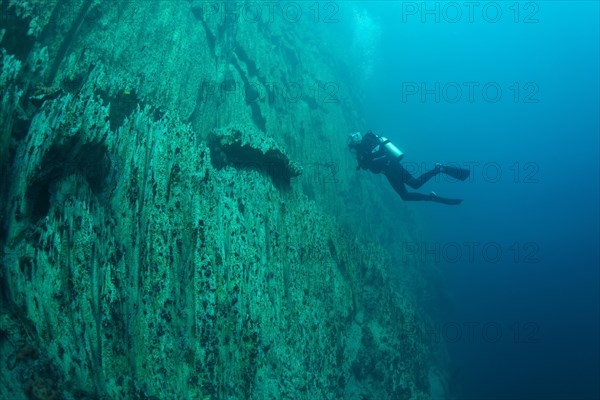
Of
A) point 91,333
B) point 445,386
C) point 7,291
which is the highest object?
point 7,291

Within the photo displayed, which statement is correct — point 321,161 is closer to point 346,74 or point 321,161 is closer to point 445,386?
point 445,386

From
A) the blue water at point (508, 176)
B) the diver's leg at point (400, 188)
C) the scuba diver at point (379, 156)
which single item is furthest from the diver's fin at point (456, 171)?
the blue water at point (508, 176)

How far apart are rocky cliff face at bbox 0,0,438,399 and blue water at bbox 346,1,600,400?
52.1 feet

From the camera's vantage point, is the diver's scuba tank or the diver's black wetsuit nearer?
the diver's scuba tank

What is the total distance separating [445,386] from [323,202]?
40.2 ft

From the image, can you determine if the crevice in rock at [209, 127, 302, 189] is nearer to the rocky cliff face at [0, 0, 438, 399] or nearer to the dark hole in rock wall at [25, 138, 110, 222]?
the rocky cliff face at [0, 0, 438, 399]

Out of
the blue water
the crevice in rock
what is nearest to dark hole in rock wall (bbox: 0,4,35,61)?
the crevice in rock

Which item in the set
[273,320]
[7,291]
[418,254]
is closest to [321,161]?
[273,320]

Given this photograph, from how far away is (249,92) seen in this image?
15.0 meters

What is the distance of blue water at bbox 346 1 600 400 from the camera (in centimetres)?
4078

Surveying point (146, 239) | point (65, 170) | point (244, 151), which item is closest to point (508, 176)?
point (244, 151)

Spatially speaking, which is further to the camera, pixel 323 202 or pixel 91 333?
pixel 323 202

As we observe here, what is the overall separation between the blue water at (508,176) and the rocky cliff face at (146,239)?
52.1 ft

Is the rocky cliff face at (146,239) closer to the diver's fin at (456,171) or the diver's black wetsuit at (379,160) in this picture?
the diver's black wetsuit at (379,160)
